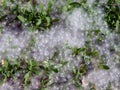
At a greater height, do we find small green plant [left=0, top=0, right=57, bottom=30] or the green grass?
small green plant [left=0, top=0, right=57, bottom=30]

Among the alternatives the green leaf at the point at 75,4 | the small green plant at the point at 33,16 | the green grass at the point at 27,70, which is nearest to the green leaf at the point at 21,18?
the small green plant at the point at 33,16

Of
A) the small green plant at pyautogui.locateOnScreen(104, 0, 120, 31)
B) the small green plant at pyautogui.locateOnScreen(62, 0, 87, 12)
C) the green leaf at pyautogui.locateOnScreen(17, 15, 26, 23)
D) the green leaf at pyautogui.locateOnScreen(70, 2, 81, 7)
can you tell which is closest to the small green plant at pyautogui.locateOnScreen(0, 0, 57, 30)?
the green leaf at pyautogui.locateOnScreen(17, 15, 26, 23)

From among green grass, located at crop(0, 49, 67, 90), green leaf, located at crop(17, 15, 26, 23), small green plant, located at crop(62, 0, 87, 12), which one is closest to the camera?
green grass, located at crop(0, 49, 67, 90)

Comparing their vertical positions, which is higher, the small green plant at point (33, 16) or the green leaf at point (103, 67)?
the small green plant at point (33, 16)

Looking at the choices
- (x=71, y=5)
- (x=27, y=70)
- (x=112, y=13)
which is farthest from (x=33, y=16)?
(x=112, y=13)

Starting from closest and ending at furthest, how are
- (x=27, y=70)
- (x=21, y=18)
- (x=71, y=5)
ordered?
(x=27, y=70) < (x=21, y=18) < (x=71, y=5)

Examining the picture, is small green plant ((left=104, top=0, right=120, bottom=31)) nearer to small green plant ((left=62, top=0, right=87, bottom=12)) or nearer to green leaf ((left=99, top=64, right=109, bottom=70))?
small green plant ((left=62, top=0, right=87, bottom=12))

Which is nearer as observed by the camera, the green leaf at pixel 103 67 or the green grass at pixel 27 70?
the green grass at pixel 27 70

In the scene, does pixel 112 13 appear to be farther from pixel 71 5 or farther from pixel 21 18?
pixel 21 18

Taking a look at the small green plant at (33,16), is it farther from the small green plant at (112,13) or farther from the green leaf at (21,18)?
the small green plant at (112,13)

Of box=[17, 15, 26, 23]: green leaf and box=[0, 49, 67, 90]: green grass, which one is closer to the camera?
box=[0, 49, 67, 90]: green grass

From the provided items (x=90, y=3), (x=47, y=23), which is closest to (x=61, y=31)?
(x=47, y=23)
